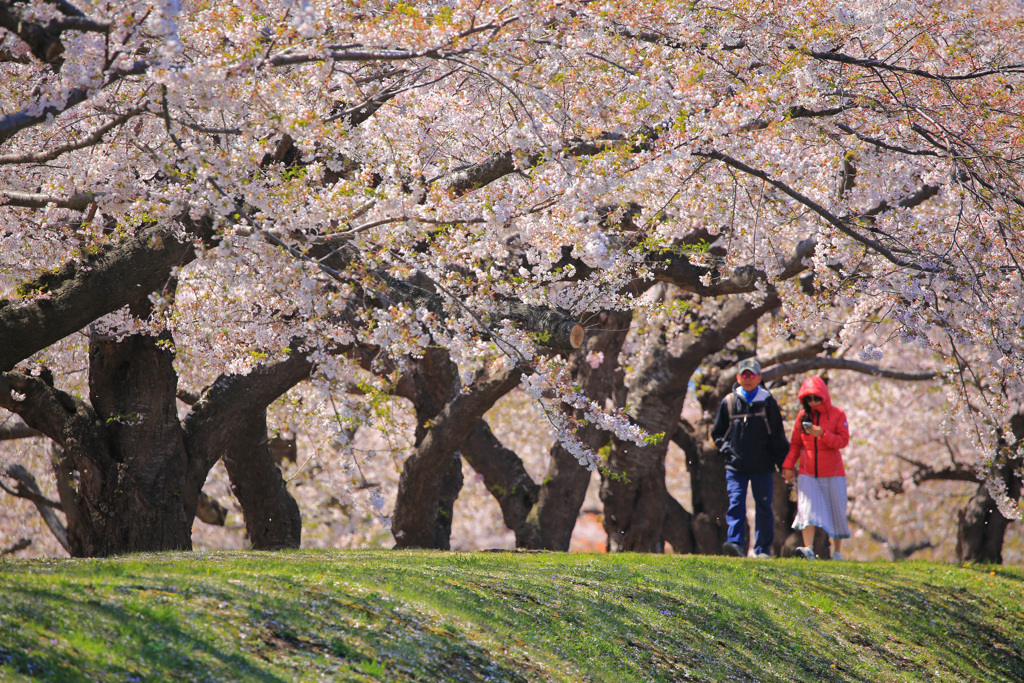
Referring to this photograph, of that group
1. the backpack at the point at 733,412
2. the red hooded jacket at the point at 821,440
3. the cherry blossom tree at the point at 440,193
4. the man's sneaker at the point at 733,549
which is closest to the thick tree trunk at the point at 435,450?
the cherry blossom tree at the point at 440,193

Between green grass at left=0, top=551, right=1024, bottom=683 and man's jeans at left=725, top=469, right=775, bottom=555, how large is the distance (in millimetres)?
637

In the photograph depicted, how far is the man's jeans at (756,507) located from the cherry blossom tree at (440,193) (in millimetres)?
2139

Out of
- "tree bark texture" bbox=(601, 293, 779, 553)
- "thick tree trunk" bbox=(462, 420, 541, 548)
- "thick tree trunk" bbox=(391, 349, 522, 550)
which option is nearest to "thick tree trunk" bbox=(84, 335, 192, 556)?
"thick tree trunk" bbox=(391, 349, 522, 550)

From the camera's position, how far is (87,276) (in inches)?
304

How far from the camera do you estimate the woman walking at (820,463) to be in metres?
11.0

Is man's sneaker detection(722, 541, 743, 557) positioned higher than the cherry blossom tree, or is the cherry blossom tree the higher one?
the cherry blossom tree

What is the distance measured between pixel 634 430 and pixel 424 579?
197 centimetres

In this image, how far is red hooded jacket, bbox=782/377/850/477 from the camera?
10953 mm

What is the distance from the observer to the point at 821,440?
11070mm

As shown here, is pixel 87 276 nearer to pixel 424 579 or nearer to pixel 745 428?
pixel 424 579

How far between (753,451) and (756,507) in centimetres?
68

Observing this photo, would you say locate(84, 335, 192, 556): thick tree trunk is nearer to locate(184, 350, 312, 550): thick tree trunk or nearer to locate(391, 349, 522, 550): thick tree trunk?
locate(184, 350, 312, 550): thick tree trunk

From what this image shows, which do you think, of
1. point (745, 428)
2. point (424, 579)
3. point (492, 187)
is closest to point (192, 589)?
point (424, 579)

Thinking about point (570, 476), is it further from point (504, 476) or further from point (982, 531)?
point (982, 531)
